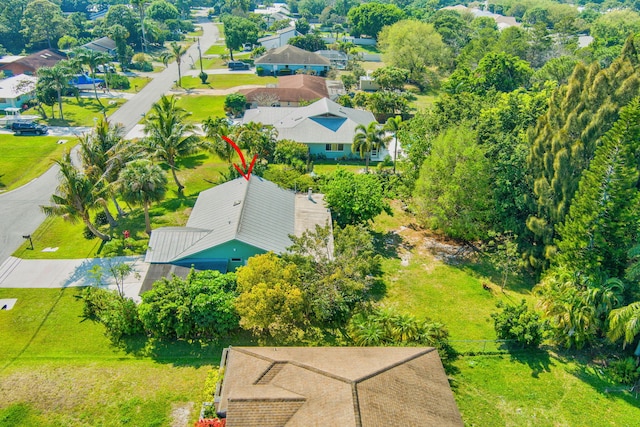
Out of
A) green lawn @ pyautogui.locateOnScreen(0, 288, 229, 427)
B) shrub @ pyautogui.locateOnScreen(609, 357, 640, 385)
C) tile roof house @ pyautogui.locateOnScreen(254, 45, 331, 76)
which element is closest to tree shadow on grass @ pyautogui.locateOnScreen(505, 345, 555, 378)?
shrub @ pyautogui.locateOnScreen(609, 357, 640, 385)

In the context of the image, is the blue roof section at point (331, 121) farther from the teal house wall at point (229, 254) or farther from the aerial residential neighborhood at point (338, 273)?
the teal house wall at point (229, 254)

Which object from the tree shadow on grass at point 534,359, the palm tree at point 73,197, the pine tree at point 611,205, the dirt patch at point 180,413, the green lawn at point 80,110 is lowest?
the green lawn at point 80,110

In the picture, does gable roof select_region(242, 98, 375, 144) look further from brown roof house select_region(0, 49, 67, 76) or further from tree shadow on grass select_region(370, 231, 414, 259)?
brown roof house select_region(0, 49, 67, 76)

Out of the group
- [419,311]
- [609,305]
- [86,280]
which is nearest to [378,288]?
[419,311]

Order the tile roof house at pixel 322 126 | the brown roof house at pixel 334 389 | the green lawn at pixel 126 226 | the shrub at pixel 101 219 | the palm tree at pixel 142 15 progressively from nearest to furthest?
1. the brown roof house at pixel 334 389
2. the green lawn at pixel 126 226
3. the shrub at pixel 101 219
4. the tile roof house at pixel 322 126
5. the palm tree at pixel 142 15

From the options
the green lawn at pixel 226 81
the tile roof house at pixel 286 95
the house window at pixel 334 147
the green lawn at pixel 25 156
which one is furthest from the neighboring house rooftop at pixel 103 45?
the house window at pixel 334 147
